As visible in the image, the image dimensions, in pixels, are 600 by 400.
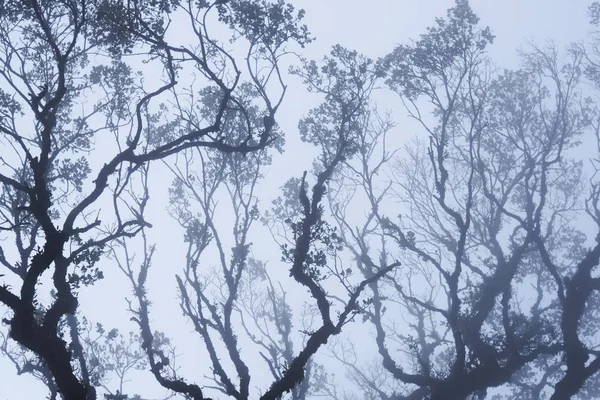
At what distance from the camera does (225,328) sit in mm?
16281

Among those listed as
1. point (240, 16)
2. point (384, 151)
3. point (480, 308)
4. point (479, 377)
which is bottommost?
point (479, 377)

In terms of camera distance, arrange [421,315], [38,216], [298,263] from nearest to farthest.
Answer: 1. [38,216]
2. [298,263]
3. [421,315]

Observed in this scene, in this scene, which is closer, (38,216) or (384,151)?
(38,216)

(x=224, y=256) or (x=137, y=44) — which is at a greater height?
(x=137, y=44)

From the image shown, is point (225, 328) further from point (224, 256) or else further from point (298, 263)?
point (298, 263)

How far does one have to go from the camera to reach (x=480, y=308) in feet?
65.4

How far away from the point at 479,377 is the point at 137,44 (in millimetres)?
12809

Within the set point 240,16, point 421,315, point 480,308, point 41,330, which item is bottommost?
point 41,330

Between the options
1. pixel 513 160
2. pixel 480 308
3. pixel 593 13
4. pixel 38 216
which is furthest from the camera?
pixel 513 160

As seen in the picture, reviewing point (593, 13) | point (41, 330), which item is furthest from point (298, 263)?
point (593, 13)

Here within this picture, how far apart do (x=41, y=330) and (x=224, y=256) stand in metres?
9.75

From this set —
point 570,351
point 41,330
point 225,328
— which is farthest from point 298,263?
point 570,351

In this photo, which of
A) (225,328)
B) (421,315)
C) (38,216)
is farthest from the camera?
(421,315)

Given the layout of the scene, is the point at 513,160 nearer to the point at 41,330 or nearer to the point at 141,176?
the point at 141,176
